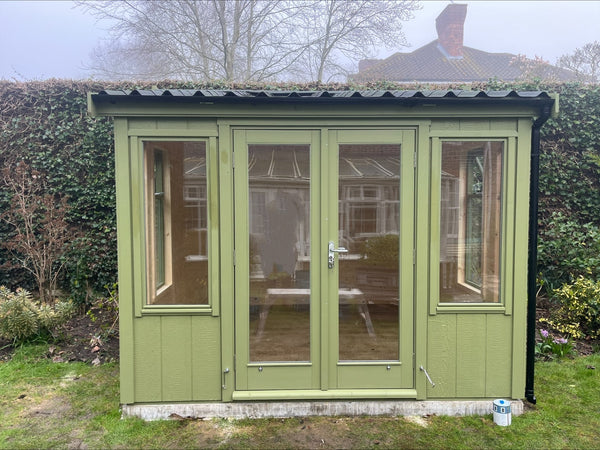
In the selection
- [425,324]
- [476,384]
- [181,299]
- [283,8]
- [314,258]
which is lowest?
[476,384]

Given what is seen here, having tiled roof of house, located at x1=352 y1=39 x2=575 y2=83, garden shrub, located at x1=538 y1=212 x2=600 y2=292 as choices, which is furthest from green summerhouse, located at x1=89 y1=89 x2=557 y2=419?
tiled roof of house, located at x1=352 y1=39 x2=575 y2=83

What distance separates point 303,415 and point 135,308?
1525mm

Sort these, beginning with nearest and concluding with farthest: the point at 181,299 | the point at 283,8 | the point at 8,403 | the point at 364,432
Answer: the point at 364,432 < the point at 181,299 < the point at 8,403 < the point at 283,8

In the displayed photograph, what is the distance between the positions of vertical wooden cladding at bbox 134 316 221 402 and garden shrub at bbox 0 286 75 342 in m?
2.38

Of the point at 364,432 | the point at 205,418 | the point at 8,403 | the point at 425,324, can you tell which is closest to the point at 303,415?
the point at 364,432

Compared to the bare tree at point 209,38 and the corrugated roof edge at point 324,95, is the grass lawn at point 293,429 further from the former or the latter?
the bare tree at point 209,38

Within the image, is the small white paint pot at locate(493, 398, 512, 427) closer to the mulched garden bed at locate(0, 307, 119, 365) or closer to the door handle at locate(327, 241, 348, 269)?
the door handle at locate(327, 241, 348, 269)

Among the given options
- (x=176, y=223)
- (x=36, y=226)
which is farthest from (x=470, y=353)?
(x=36, y=226)

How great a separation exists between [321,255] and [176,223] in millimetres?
1152

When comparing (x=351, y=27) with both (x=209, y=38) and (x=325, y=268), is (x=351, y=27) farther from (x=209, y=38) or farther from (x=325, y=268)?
(x=325, y=268)

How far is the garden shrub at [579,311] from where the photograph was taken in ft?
14.4

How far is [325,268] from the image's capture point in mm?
2961

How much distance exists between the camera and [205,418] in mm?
2957

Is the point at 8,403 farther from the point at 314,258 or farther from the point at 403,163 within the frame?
the point at 403,163
